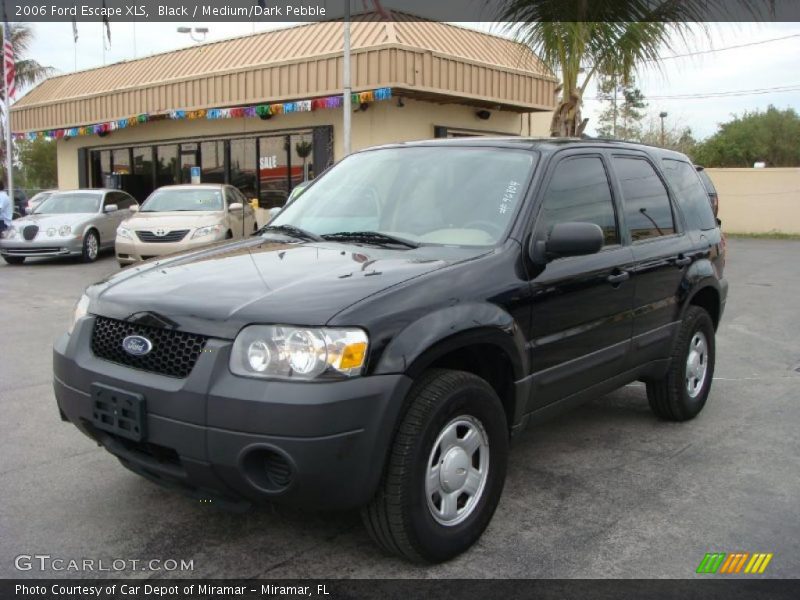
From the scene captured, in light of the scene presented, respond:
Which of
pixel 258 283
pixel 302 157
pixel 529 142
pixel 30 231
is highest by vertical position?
pixel 302 157

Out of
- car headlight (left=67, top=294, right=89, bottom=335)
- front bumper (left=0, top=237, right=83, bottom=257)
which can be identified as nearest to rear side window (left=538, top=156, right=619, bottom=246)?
car headlight (left=67, top=294, right=89, bottom=335)

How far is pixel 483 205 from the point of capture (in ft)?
12.5

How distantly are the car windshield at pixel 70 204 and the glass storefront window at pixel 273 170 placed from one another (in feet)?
14.1

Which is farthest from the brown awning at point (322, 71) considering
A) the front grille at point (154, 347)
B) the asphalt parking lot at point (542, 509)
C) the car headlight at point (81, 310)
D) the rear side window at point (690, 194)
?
the front grille at point (154, 347)

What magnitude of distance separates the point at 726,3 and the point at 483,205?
7.24 m

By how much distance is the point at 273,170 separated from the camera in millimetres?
18891

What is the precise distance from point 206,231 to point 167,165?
10327mm

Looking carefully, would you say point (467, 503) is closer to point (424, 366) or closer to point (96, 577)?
point (424, 366)

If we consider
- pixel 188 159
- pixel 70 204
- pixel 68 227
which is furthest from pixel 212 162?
pixel 68 227

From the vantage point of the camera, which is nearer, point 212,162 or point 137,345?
point 137,345

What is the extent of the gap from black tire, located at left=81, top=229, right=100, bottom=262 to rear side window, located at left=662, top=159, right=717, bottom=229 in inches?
500

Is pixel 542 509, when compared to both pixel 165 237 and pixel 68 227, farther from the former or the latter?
pixel 68 227

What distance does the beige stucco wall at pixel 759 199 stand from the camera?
2438 centimetres

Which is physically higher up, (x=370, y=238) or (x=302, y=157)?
(x=302, y=157)
